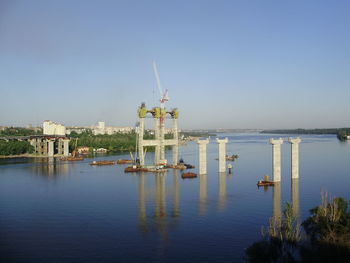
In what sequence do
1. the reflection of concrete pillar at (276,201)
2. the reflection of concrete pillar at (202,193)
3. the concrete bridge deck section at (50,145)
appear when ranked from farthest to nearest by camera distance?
the concrete bridge deck section at (50,145) → the reflection of concrete pillar at (202,193) → the reflection of concrete pillar at (276,201)

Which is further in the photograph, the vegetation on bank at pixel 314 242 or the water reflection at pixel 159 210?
the water reflection at pixel 159 210

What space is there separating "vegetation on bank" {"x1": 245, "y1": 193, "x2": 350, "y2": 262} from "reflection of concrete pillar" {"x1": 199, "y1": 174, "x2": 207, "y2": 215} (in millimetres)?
6641

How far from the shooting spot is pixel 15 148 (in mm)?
55250

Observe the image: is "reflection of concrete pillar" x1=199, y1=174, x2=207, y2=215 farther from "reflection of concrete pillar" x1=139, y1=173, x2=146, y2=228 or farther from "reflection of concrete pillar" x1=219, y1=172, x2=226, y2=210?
"reflection of concrete pillar" x1=139, y1=173, x2=146, y2=228

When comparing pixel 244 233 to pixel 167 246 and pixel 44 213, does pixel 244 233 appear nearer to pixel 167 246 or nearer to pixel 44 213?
pixel 167 246

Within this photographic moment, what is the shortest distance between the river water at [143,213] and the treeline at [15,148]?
73.2 ft

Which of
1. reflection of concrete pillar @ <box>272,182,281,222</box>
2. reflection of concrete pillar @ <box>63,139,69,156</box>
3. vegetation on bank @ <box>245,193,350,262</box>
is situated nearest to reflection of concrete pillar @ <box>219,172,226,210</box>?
reflection of concrete pillar @ <box>272,182,281,222</box>

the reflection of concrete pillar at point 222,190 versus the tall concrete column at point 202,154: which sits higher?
the tall concrete column at point 202,154

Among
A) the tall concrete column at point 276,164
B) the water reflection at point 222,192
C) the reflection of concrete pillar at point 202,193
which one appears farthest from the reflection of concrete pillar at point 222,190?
the tall concrete column at point 276,164

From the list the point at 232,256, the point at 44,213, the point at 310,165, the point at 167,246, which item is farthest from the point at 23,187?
the point at 310,165

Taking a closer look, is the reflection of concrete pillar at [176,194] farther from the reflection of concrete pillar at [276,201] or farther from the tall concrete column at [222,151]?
the reflection of concrete pillar at [276,201]

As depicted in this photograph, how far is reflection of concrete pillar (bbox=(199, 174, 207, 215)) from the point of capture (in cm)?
1960

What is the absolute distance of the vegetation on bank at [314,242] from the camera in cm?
1084

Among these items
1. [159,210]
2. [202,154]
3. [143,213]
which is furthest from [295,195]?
[202,154]
